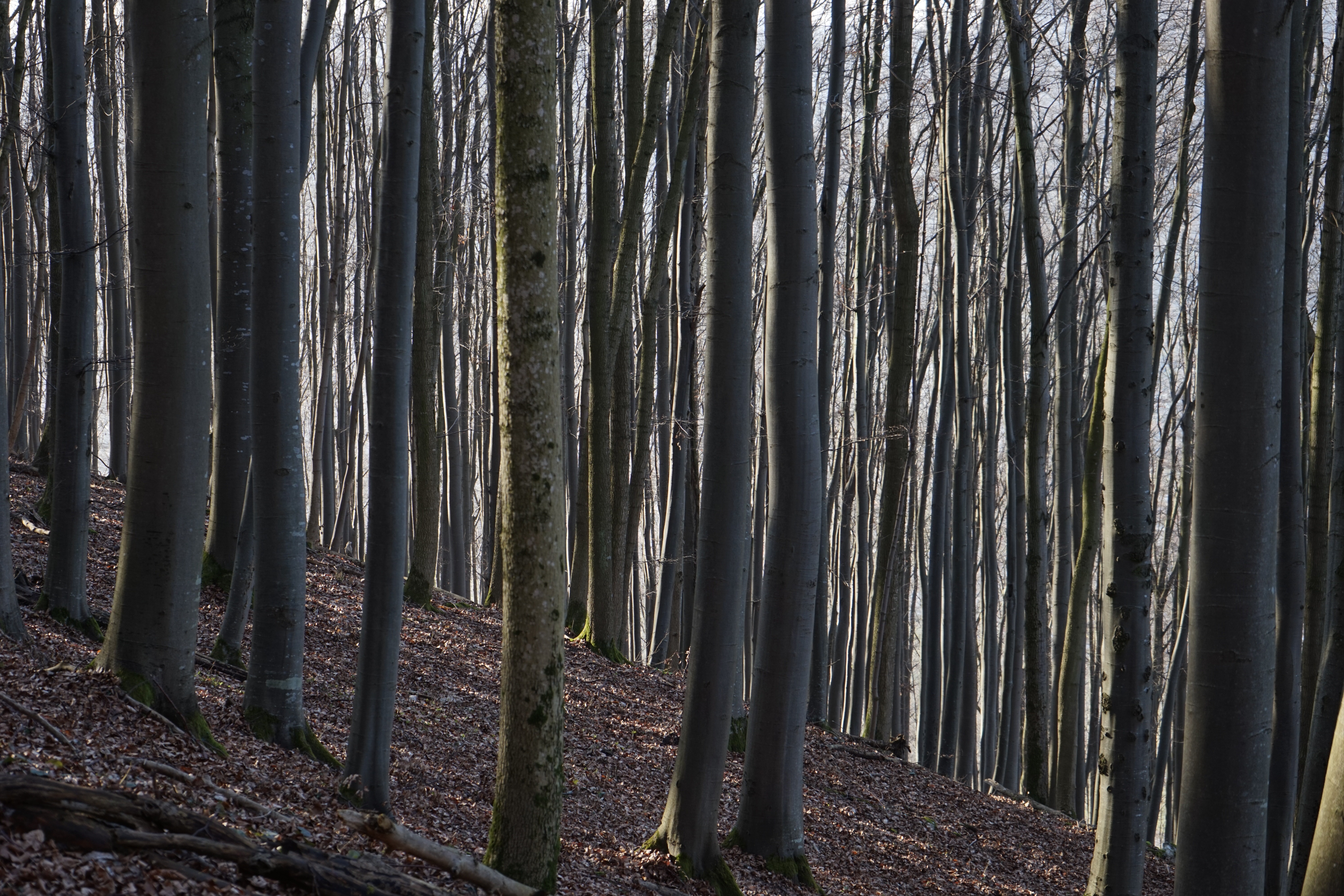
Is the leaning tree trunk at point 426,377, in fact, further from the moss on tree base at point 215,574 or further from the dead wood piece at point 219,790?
the dead wood piece at point 219,790

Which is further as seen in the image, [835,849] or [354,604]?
[354,604]

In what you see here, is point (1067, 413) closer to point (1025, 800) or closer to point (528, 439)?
point (1025, 800)

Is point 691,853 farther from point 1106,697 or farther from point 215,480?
point 215,480

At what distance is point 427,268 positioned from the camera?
416 inches

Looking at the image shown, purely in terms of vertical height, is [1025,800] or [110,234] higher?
[110,234]

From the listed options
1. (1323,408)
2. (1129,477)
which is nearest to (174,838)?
(1129,477)

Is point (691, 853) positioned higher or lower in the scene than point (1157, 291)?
lower

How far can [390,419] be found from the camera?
5.10 metres

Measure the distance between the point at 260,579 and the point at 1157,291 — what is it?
103 ft

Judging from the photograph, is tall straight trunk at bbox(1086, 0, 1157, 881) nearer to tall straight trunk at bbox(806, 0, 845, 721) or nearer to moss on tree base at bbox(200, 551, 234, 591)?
tall straight trunk at bbox(806, 0, 845, 721)

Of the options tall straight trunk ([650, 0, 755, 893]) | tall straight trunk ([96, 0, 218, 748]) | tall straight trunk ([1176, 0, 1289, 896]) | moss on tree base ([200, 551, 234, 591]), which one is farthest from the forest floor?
tall straight trunk ([1176, 0, 1289, 896])

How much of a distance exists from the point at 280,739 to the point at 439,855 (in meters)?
2.28

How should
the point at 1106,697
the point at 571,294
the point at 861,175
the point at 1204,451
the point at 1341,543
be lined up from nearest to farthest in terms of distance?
1. the point at 1204,451
2. the point at 1106,697
3. the point at 1341,543
4. the point at 861,175
5. the point at 571,294

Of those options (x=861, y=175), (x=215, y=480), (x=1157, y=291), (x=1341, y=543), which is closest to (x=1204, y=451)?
(x=1341, y=543)
